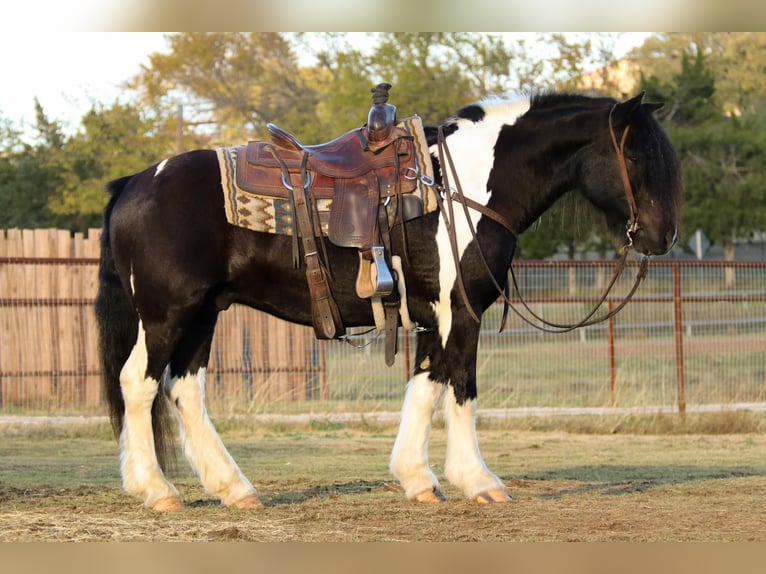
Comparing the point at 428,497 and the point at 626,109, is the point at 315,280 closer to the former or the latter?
the point at 428,497

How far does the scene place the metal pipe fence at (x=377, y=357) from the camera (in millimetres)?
12750

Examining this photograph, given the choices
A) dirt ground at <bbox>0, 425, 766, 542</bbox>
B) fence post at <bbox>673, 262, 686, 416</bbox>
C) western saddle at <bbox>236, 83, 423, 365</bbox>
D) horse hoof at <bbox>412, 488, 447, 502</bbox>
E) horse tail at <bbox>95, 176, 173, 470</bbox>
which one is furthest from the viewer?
fence post at <bbox>673, 262, 686, 416</bbox>

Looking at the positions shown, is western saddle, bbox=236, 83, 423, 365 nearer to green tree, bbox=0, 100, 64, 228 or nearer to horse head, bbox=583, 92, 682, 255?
horse head, bbox=583, 92, 682, 255

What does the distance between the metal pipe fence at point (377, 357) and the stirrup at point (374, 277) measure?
6.03m

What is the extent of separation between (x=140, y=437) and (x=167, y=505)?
0.44 m

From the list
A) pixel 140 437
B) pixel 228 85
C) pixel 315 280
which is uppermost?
pixel 228 85

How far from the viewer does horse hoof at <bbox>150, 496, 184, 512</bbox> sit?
235 inches

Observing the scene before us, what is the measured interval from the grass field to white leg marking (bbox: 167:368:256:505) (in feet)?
0.52

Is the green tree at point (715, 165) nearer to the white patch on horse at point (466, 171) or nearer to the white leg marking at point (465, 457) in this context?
the white patch on horse at point (466, 171)

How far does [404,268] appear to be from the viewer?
6.18 m

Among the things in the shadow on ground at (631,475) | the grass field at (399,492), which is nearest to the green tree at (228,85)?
the grass field at (399,492)

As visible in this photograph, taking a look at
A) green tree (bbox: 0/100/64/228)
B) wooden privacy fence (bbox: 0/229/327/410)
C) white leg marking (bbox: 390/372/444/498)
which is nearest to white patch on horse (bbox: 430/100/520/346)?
white leg marking (bbox: 390/372/444/498)

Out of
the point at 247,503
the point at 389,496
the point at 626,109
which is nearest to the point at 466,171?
the point at 626,109

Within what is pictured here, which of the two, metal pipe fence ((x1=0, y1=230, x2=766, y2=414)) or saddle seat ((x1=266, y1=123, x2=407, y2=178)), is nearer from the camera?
saddle seat ((x1=266, y1=123, x2=407, y2=178))
